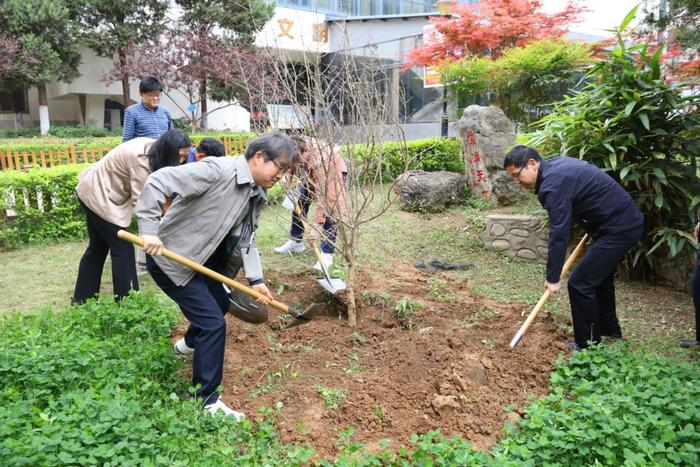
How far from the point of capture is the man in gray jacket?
277cm

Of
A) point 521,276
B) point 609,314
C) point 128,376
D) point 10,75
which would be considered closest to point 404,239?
point 521,276

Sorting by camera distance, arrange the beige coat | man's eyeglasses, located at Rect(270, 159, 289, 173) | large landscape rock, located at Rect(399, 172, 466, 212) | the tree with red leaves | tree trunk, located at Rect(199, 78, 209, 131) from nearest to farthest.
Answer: man's eyeglasses, located at Rect(270, 159, 289, 173), the beige coat, large landscape rock, located at Rect(399, 172, 466, 212), the tree with red leaves, tree trunk, located at Rect(199, 78, 209, 131)

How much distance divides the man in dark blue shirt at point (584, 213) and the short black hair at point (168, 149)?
7.17 ft

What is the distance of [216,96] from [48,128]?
550 centimetres

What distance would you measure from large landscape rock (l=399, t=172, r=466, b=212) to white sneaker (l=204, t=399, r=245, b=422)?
18.5 feet

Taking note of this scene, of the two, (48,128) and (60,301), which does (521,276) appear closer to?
(60,301)

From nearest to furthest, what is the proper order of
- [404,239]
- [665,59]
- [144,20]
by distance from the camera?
[404,239]
[665,59]
[144,20]

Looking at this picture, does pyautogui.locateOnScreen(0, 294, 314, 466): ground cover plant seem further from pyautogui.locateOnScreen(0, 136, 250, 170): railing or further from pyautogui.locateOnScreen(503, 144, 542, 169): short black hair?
pyautogui.locateOnScreen(0, 136, 250, 170): railing

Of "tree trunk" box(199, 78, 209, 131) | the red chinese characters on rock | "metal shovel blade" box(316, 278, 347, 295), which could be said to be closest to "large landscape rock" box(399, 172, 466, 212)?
the red chinese characters on rock

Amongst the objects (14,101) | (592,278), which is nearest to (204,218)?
(592,278)

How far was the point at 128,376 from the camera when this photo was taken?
3.02 metres

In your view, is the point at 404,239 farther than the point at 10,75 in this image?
No

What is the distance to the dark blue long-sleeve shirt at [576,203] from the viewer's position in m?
3.54

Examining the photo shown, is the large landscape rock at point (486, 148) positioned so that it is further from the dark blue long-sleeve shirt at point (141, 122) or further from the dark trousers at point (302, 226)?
the dark blue long-sleeve shirt at point (141, 122)
